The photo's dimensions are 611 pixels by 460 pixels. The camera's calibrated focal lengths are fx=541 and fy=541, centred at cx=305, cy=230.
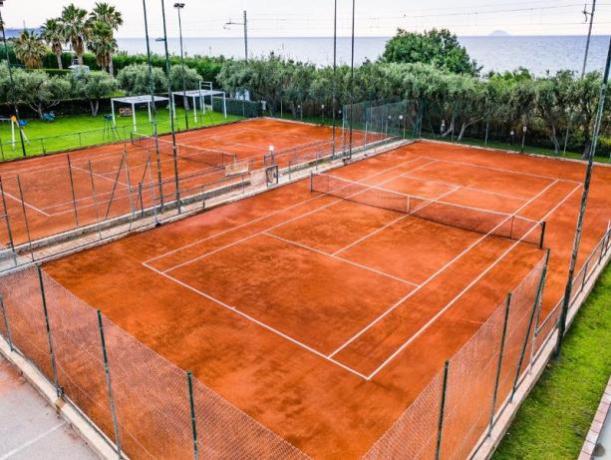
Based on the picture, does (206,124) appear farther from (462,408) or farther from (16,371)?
(462,408)

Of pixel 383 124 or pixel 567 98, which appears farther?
pixel 383 124

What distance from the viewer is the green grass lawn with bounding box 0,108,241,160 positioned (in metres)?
38.7

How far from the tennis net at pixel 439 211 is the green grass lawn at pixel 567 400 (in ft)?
20.9

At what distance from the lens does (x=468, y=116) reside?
4097 centimetres

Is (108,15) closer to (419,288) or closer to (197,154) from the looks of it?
(197,154)

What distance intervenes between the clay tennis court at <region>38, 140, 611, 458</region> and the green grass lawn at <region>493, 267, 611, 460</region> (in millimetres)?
1345

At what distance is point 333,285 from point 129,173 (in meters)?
17.8

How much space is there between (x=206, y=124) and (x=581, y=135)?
30.4 meters

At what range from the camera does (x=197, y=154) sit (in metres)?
37.1

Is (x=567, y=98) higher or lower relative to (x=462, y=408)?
higher

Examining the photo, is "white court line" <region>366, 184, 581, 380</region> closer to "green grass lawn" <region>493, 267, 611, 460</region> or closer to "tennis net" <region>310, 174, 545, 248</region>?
"tennis net" <region>310, 174, 545, 248</region>

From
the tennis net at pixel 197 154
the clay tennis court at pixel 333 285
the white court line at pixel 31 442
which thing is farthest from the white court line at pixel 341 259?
the white court line at pixel 31 442

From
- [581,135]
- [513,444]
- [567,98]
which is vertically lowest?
[513,444]

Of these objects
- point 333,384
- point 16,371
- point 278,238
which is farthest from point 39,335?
point 278,238
